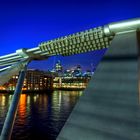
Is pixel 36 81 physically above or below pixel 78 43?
above

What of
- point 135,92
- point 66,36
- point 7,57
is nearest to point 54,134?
point 7,57

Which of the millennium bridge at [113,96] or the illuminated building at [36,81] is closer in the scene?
the millennium bridge at [113,96]

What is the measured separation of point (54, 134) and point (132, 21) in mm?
28435

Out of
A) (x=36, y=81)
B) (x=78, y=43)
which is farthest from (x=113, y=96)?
(x=36, y=81)

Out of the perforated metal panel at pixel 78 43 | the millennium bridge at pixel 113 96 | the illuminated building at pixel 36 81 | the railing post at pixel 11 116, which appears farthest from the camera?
the illuminated building at pixel 36 81

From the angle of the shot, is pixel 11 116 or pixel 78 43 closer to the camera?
pixel 78 43

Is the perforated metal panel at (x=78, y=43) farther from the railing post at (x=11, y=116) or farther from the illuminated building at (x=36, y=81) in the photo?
the illuminated building at (x=36, y=81)

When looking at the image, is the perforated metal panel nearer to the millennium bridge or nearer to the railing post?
the millennium bridge

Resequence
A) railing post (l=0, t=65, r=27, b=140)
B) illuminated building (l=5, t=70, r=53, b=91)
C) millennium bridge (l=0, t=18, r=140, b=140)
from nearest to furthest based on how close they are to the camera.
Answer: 1. millennium bridge (l=0, t=18, r=140, b=140)
2. railing post (l=0, t=65, r=27, b=140)
3. illuminated building (l=5, t=70, r=53, b=91)

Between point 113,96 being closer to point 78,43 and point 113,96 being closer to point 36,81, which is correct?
point 78,43

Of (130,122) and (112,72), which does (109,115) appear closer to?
(130,122)

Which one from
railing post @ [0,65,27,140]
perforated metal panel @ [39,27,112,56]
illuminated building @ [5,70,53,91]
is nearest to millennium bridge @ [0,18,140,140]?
perforated metal panel @ [39,27,112,56]

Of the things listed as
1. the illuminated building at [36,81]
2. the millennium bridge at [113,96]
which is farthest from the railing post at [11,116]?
the illuminated building at [36,81]

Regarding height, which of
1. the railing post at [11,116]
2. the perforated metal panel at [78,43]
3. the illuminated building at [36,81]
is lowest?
the railing post at [11,116]
